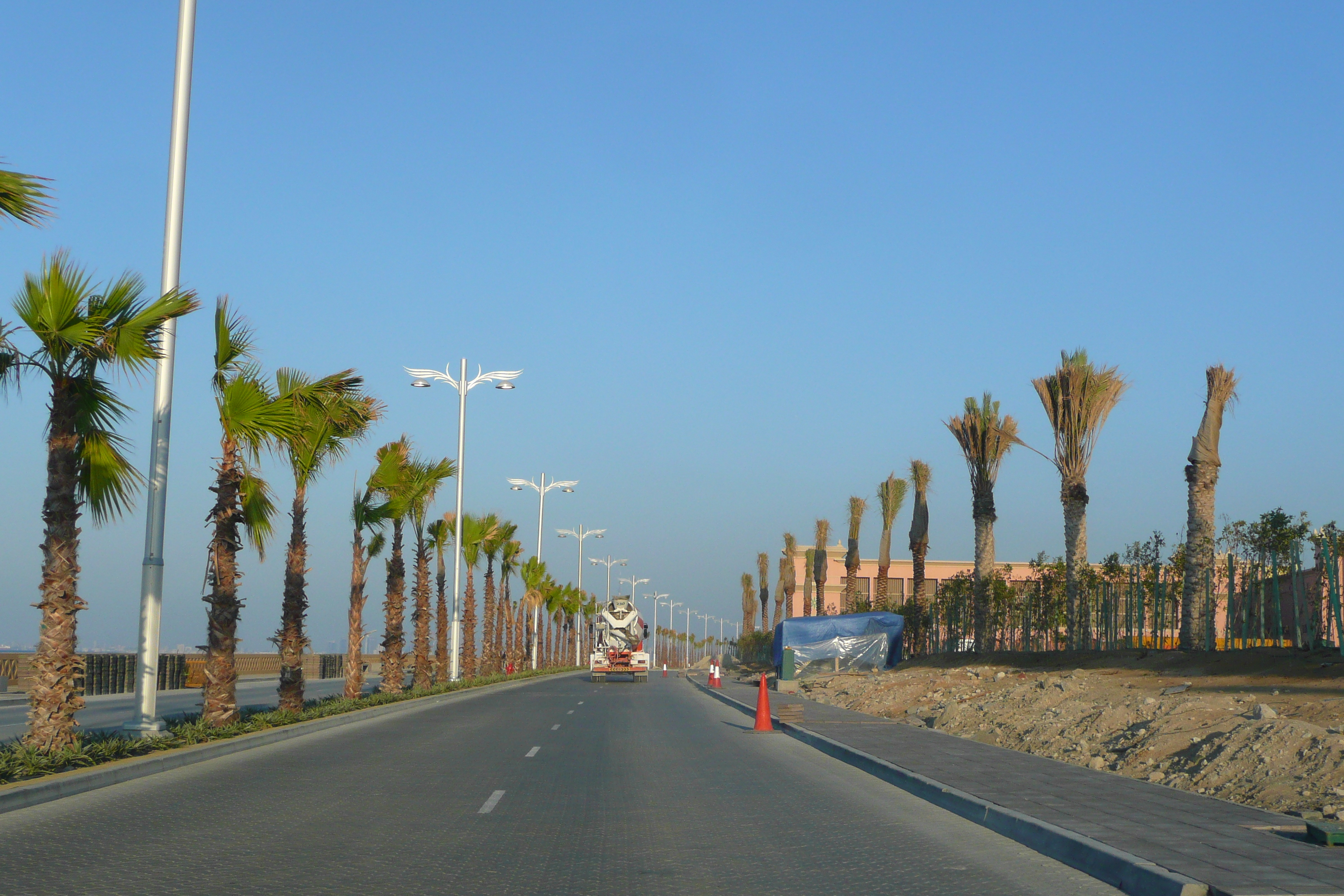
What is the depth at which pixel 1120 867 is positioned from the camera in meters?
8.07

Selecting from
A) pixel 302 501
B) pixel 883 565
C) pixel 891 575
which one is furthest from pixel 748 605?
pixel 302 501

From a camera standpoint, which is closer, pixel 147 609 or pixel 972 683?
pixel 147 609

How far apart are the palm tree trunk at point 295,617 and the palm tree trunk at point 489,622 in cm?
3217

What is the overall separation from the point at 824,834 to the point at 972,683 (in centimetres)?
2043

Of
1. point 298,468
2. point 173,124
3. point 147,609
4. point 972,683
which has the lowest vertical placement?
point 972,683

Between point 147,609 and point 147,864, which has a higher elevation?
point 147,609

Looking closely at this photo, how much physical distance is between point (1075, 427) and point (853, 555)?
34854 millimetres

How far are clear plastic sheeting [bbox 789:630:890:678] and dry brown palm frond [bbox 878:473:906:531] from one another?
1416cm

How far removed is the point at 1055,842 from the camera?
9219 mm

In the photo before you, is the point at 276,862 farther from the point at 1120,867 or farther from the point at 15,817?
the point at 1120,867

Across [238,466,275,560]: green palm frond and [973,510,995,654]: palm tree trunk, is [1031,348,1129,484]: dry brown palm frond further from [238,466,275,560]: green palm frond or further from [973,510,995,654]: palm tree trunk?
[238,466,275,560]: green palm frond

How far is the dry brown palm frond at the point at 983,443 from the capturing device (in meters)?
39.0

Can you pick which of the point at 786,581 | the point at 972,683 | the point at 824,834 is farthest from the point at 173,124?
the point at 786,581

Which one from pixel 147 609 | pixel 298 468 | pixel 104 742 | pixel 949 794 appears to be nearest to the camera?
pixel 949 794
